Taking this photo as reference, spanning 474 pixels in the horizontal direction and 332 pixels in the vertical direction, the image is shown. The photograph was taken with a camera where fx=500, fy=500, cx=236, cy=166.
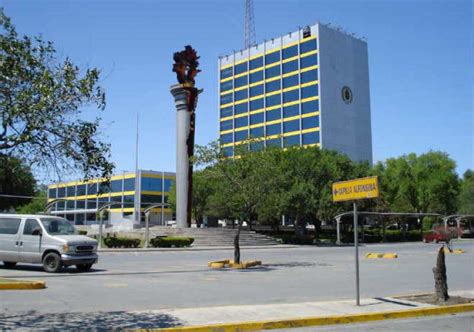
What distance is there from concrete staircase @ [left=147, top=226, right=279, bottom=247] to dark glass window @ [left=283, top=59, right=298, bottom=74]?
5455 cm

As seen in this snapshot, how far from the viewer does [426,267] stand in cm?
2194

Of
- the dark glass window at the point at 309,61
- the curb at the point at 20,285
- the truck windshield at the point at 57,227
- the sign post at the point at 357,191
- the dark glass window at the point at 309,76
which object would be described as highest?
the dark glass window at the point at 309,61

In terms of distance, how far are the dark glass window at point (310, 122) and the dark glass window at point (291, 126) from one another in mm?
1289

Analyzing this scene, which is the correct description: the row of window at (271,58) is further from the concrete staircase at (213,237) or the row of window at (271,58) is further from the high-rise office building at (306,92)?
Result: the concrete staircase at (213,237)

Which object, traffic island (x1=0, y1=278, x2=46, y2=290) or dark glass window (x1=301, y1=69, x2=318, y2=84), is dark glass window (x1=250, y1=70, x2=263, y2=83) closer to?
dark glass window (x1=301, y1=69, x2=318, y2=84)

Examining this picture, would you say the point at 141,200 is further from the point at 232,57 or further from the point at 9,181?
the point at 9,181

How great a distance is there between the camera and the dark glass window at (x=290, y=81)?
317 ft

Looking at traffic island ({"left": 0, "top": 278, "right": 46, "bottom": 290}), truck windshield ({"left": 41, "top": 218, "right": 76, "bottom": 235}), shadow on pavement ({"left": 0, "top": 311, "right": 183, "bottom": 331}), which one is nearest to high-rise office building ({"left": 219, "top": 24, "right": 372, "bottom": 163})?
truck windshield ({"left": 41, "top": 218, "right": 76, "bottom": 235})

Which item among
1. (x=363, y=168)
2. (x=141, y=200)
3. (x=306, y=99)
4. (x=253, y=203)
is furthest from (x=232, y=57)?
(x=253, y=203)

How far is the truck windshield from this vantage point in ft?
58.9

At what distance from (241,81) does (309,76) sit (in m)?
19.2

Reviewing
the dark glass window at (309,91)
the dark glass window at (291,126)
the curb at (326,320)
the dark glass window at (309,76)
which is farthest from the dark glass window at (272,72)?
the curb at (326,320)

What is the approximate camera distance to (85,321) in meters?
8.98

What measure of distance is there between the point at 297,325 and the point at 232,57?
105694mm
